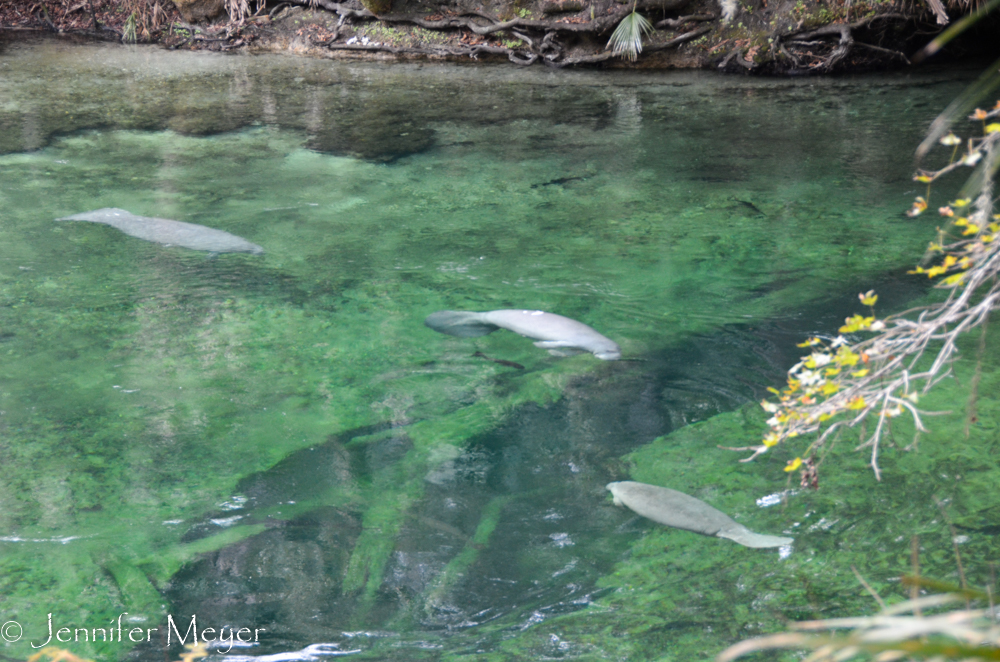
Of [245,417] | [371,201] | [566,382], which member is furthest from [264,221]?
[566,382]

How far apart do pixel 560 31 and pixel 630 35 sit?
4.52 ft

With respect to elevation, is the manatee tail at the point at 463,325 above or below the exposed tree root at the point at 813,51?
below

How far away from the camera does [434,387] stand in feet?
16.3

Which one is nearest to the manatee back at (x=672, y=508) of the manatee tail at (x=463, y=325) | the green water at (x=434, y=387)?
the green water at (x=434, y=387)

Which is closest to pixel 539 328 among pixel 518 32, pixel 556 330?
pixel 556 330

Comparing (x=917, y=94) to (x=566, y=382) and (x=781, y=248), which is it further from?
(x=566, y=382)

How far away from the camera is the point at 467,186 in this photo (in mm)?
8430

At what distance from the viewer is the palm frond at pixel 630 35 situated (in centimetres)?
1345

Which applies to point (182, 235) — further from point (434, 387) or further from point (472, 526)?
point (472, 526)

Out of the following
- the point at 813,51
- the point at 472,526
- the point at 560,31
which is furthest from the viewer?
the point at 560,31

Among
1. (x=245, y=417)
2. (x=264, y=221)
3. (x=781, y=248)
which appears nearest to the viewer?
(x=245, y=417)

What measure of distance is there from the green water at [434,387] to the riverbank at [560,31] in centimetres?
330

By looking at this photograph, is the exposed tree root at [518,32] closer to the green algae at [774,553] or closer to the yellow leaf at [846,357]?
the green algae at [774,553]

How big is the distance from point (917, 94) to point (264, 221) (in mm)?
9346
